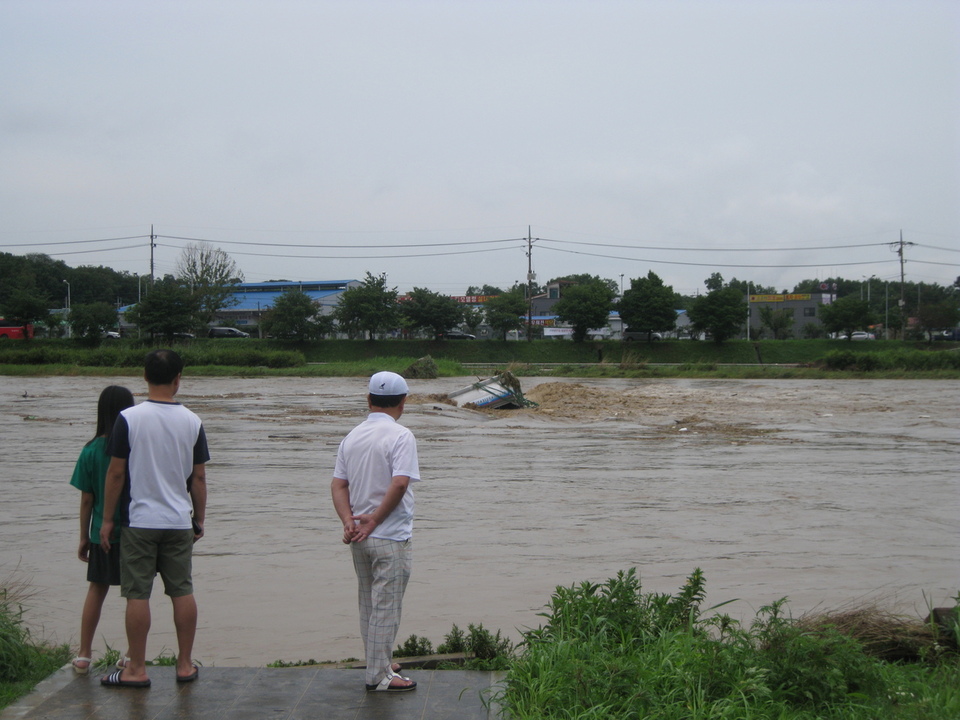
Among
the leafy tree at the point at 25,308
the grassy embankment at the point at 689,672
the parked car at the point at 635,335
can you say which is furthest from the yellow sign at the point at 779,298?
the grassy embankment at the point at 689,672

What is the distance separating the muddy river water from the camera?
7.12 meters

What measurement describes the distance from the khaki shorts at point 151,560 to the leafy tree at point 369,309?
6028cm

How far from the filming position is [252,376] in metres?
48.5

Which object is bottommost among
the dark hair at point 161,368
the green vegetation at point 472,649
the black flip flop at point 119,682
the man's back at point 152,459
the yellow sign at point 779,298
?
the green vegetation at point 472,649

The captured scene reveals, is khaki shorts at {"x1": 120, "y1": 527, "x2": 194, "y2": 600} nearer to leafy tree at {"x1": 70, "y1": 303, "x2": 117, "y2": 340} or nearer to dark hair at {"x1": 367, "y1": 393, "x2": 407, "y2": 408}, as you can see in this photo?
dark hair at {"x1": 367, "y1": 393, "x2": 407, "y2": 408}

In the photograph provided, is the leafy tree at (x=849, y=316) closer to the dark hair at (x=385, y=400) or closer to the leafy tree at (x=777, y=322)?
the leafy tree at (x=777, y=322)

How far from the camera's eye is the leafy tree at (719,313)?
213ft

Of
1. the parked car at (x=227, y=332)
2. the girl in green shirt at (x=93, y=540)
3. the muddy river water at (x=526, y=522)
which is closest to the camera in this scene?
the girl in green shirt at (x=93, y=540)

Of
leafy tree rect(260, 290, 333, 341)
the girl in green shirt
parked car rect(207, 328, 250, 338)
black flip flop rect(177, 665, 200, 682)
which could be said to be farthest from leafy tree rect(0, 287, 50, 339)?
black flip flop rect(177, 665, 200, 682)

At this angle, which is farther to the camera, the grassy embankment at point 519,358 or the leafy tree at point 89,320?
the leafy tree at point 89,320

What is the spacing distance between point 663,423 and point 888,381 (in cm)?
2638

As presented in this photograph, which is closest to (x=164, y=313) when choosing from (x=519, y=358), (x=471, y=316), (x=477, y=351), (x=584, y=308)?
(x=477, y=351)

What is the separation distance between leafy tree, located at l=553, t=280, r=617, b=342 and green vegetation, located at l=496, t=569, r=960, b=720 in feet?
206

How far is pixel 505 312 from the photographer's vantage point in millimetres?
68625
